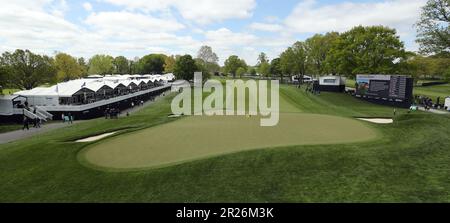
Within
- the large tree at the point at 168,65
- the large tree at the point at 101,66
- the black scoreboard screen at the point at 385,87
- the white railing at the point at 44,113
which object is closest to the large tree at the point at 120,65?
the large tree at the point at 101,66

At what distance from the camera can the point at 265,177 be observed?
48.5 ft

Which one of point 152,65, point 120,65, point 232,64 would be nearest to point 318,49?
point 232,64

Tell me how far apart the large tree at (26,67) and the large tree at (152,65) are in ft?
242

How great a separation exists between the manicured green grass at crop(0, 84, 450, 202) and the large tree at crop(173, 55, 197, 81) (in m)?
76.9

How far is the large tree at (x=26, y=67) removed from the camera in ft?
248

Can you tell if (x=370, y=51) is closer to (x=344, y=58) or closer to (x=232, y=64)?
(x=344, y=58)

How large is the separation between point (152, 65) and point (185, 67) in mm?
65814

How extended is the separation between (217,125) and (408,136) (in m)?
15.9

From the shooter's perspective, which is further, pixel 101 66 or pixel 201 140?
pixel 101 66

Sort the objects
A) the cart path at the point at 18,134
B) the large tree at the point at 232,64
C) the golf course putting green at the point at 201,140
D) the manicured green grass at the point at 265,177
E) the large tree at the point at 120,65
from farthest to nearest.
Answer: the large tree at the point at 120,65
the large tree at the point at 232,64
the cart path at the point at 18,134
the golf course putting green at the point at 201,140
the manicured green grass at the point at 265,177

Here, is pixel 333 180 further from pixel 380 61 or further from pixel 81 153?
pixel 380 61

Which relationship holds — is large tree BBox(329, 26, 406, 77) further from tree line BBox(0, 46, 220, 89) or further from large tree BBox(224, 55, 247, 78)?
large tree BBox(224, 55, 247, 78)

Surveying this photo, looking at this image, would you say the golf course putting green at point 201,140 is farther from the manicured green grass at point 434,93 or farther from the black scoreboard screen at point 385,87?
the manicured green grass at point 434,93
